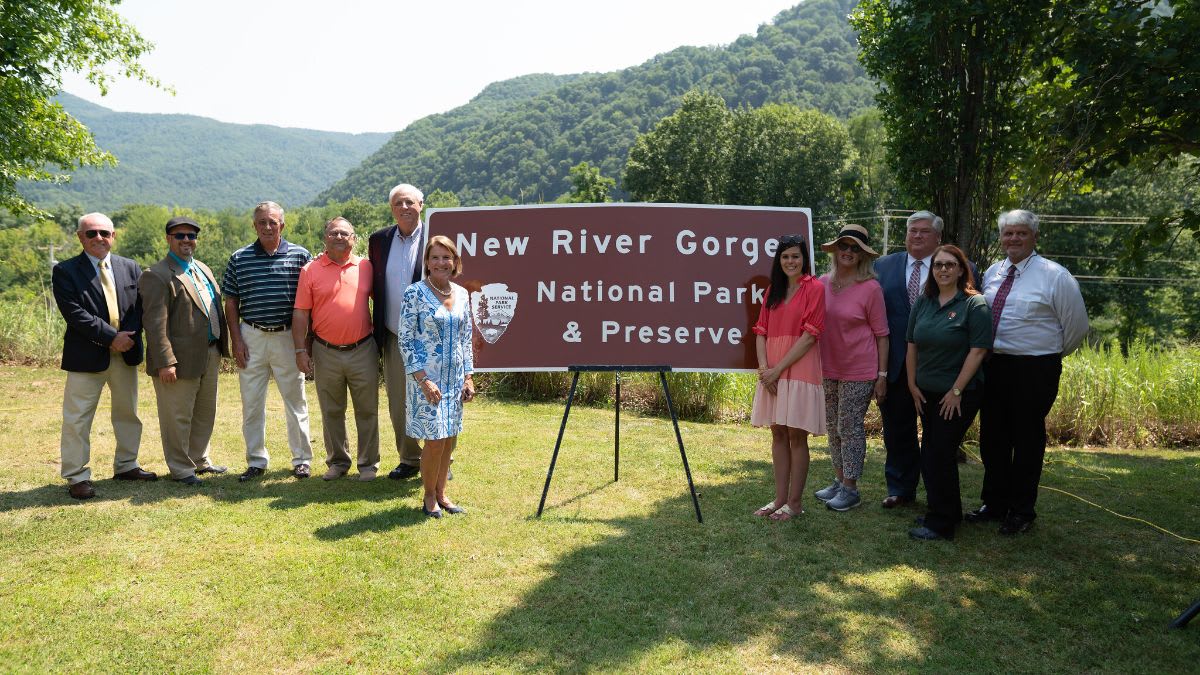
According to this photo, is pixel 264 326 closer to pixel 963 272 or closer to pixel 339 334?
pixel 339 334

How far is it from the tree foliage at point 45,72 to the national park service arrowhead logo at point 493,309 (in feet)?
31.7

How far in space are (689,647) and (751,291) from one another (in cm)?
230

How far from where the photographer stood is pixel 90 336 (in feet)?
15.6

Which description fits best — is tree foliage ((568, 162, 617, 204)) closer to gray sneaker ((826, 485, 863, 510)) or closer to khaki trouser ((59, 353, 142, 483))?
khaki trouser ((59, 353, 142, 483))

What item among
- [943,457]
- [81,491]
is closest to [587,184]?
[81,491]

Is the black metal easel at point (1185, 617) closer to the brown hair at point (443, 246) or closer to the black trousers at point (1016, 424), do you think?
the black trousers at point (1016, 424)

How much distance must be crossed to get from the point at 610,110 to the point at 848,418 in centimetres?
12131

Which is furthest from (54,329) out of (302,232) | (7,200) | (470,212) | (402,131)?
(402,131)

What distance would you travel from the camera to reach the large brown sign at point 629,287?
15.1 ft

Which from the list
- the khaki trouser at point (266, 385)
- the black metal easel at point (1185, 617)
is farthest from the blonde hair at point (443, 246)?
the black metal easel at point (1185, 617)

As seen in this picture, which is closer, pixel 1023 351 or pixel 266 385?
pixel 1023 351

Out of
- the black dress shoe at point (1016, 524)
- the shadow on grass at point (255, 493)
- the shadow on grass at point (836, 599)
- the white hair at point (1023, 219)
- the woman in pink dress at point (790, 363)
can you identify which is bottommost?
the shadow on grass at point (836, 599)

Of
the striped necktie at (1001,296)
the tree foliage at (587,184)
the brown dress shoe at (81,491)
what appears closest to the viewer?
the striped necktie at (1001,296)

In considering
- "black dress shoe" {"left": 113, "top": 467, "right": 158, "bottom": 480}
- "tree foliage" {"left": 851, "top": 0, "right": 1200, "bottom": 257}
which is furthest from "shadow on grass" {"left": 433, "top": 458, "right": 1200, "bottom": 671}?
"black dress shoe" {"left": 113, "top": 467, "right": 158, "bottom": 480}
